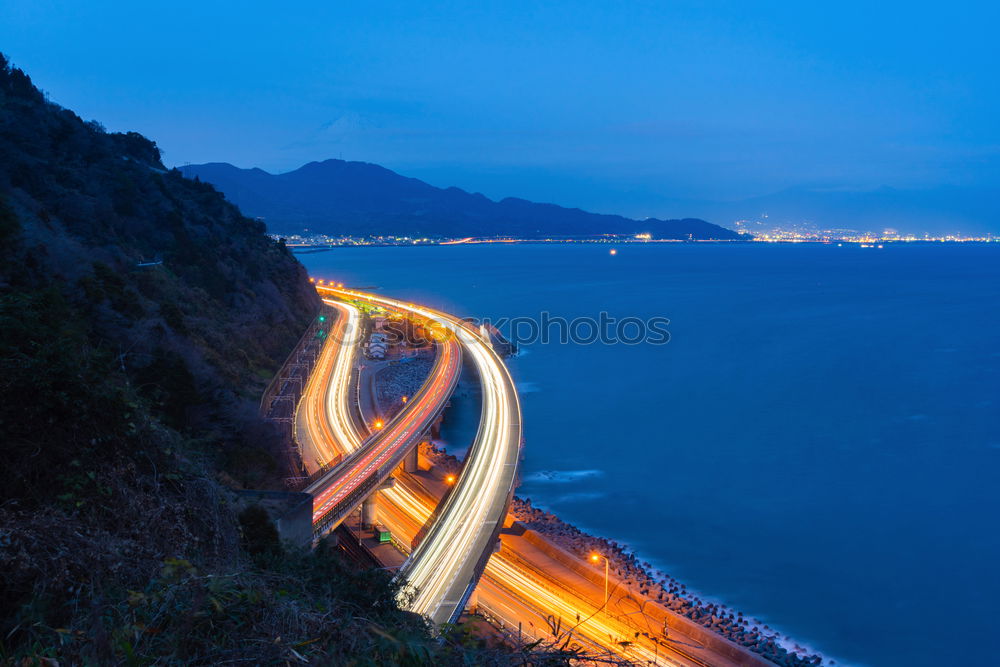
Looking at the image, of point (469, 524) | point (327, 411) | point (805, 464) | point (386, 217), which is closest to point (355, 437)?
point (327, 411)

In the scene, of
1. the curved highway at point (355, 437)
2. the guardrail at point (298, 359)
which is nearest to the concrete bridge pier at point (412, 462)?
the curved highway at point (355, 437)

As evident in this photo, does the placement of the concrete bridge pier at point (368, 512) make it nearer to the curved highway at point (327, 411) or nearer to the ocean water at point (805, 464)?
the curved highway at point (327, 411)

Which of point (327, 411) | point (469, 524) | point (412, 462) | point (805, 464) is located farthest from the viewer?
point (805, 464)

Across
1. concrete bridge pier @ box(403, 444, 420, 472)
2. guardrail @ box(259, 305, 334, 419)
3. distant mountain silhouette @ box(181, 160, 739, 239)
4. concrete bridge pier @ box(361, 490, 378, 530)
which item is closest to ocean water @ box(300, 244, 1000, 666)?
concrete bridge pier @ box(403, 444, 420, 472)

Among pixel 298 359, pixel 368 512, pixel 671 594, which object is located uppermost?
pixel 298 359

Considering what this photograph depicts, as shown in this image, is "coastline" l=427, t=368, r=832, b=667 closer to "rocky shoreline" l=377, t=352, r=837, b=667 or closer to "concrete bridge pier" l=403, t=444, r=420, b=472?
"rocky shoreline" l=377, t=352, r=837, b=667

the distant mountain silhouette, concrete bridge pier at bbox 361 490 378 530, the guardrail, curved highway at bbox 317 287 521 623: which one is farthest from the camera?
the distant mountain silhouette

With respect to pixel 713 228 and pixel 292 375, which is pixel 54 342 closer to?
pixel 292 375

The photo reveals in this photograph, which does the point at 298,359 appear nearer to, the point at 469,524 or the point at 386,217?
the point at 469,524

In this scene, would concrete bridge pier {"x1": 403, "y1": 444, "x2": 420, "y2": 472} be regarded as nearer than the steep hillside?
No
